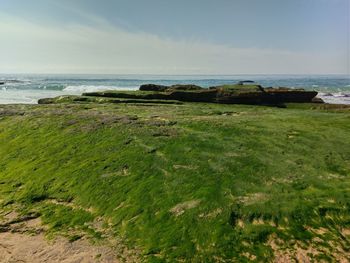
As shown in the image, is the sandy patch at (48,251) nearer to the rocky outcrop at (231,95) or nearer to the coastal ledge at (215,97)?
the coastal ledge at (215,97)

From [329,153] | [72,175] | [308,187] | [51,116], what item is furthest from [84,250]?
[51,116]

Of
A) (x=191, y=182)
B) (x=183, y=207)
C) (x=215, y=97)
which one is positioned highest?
(x=215, y=97)

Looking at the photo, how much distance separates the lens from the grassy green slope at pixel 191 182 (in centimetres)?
1041

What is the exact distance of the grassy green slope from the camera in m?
10.4

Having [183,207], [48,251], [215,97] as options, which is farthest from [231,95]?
[48,251]

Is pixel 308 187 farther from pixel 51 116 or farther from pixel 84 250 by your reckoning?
pixel 51 116

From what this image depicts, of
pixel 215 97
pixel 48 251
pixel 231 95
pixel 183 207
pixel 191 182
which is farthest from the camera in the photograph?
pixel 215 97

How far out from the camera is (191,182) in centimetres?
1365

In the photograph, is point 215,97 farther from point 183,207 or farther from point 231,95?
point 183,207

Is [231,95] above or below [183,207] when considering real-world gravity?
above

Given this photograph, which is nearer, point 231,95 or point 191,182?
point 191,182

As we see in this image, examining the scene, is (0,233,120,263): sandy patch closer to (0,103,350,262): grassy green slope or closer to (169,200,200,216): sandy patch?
(0,103,350,262): grassy green slope

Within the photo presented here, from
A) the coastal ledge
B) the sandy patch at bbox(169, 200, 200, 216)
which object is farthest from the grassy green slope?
the coastal ledge

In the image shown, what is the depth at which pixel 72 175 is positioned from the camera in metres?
15.7
